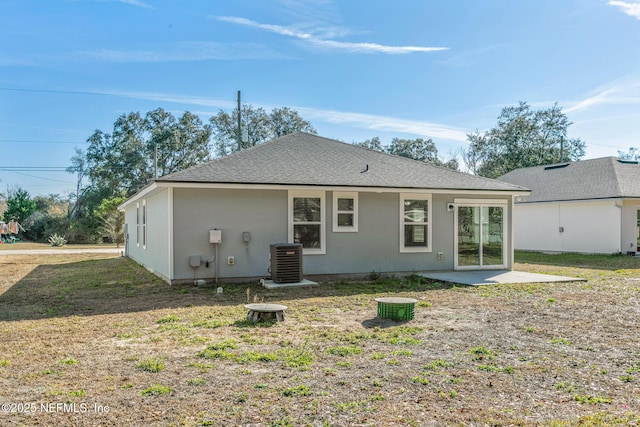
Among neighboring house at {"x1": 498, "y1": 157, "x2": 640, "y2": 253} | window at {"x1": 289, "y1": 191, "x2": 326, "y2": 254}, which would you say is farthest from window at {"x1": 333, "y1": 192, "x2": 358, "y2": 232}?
neighboring house at {"x1": 498, "y1": 157, "x2": 640, "y2": 253}

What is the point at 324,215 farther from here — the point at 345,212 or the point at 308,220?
the point at 345,212

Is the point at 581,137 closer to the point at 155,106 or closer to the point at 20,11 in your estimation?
the point at 155,106

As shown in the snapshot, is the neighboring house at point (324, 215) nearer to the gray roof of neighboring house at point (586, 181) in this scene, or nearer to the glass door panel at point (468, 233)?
the glass door panel at point (468, 233)

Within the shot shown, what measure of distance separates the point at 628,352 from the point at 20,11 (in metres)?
17.2

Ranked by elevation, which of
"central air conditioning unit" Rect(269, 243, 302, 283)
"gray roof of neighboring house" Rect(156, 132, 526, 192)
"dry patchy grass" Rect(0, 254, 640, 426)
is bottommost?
"dry patchy grass" Rect(0, 254, 640, 426)

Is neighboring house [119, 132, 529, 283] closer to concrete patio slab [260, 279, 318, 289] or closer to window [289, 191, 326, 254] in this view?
window [289, 191, 326, 254]

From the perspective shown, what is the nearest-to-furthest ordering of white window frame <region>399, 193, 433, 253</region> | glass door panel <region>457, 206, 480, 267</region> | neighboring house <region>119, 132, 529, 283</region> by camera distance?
neighboring house <region>119, 132, 529, 283</region> → white window frame <region>399, 193, 433, 253</region> → glass door panel <region>457, 206, 480, 267</region>

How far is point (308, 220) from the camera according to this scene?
10641 millimetres

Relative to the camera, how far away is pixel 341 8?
13.7m

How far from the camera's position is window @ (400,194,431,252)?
448 inches

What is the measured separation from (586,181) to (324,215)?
604 inches

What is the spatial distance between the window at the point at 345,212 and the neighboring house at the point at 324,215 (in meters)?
0.02

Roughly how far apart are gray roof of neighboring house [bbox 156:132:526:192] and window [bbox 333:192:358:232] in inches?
17.3

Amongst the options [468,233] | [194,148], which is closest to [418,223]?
[468,233]
